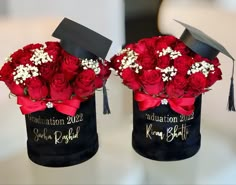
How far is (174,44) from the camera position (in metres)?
0.85

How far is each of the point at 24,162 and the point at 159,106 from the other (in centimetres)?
30

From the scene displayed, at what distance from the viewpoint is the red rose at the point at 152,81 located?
75 centimetres

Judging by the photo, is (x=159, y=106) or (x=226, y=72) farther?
(x=226, y=72)

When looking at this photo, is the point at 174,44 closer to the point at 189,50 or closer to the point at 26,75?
the point at 189,50

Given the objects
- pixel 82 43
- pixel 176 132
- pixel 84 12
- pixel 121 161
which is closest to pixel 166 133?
pixel 176 132

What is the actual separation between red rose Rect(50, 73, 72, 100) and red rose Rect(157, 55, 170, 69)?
0.53 feet

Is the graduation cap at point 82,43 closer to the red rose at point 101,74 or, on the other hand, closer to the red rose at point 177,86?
the red rose at point 101,74

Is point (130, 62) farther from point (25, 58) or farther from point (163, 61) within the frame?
point (25, 58)

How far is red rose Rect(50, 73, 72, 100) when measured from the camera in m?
0.75

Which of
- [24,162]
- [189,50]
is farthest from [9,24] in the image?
[189,50]

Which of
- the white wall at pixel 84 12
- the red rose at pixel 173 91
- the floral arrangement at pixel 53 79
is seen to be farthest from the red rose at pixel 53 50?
the white wall at pixel 84 12

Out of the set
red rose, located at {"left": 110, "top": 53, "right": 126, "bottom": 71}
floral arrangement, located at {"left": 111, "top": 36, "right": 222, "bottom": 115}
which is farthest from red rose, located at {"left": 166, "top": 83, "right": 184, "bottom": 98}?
red rose, located at {"left": 110, "top": 53, "right": 126, "bottom": 71}

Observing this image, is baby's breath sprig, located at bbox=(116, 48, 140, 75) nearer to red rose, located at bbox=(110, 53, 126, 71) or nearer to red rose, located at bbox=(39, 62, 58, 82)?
red rose, located at bbox=(110, 53, 126, 71)

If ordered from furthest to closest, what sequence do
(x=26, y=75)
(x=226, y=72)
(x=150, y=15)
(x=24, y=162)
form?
(x=150, y=15)
(x=226, y=72)
(x=24, y=162)
(x=26, y=75)
